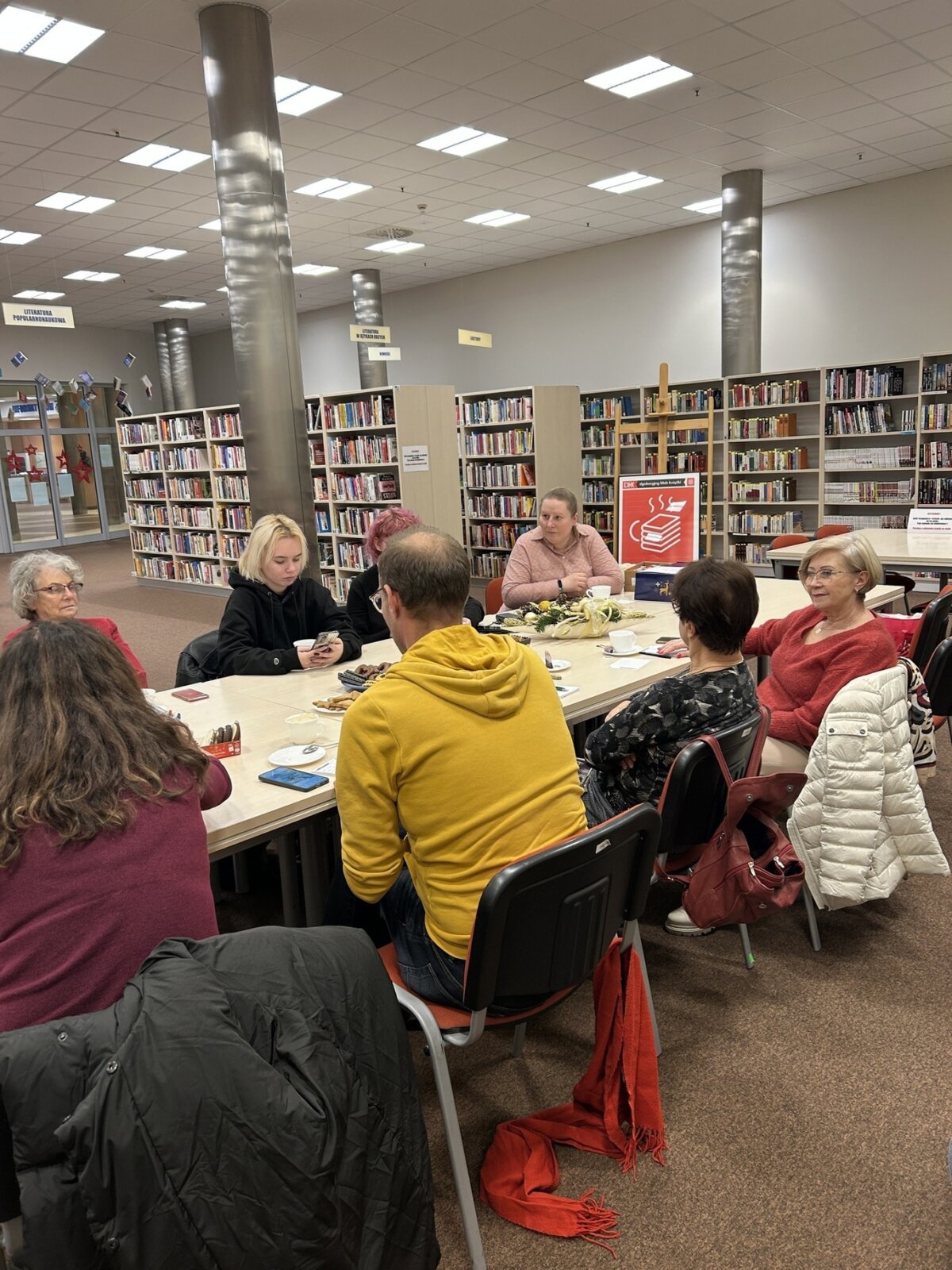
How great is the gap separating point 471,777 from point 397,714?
0.60 feet

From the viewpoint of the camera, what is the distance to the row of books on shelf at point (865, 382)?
8.60 m

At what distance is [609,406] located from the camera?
1049cm

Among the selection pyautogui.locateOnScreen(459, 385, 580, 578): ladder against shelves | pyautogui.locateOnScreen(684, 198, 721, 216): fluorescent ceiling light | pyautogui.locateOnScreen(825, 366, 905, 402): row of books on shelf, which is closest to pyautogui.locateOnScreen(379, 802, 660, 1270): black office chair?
pyautogui.locateOnScreen(459, 385, 580, 578): ladder against shelves

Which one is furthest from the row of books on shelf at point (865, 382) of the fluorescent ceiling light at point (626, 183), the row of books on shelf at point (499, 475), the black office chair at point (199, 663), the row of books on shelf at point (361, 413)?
the black office chair at point (199, 663)

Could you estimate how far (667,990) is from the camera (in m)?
2.56

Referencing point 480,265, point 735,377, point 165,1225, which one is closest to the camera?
point 165,1225

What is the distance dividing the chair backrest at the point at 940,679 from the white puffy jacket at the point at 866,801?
2.68ft

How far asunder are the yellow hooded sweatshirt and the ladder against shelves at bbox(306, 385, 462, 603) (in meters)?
6.47

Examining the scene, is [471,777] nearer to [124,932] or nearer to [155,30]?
[124,932]

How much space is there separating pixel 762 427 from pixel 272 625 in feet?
24.1

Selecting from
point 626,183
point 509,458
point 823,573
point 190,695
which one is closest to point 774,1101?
point 823,573

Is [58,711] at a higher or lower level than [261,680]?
higher

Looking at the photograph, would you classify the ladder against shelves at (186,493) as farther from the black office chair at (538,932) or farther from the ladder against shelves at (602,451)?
the black office chair at (538,932)

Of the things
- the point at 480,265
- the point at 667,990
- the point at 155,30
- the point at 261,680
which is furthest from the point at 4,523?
the point at 667,990
